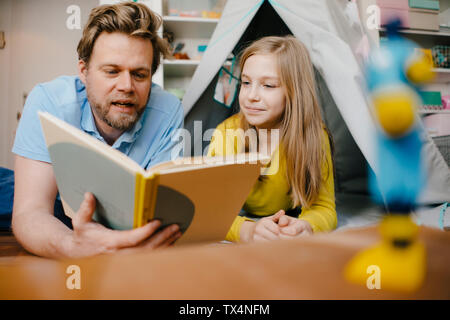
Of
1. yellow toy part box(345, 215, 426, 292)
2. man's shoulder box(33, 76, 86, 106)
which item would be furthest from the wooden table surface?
man's shoulder box(33, 76, 86, 106)

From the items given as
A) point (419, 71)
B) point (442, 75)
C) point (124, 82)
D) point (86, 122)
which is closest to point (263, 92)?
point (124, 82)

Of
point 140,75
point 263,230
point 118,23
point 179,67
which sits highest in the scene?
point 179,67

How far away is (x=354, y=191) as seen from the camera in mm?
1475

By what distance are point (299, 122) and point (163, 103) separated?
0.47 m

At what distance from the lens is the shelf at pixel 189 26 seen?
2.11m

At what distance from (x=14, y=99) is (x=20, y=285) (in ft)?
9.07

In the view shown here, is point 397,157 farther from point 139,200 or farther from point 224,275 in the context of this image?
point 139,200

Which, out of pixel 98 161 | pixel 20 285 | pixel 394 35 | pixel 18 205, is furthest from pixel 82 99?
pixel 394 35

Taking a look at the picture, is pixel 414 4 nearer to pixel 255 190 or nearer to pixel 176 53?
pixel 176 53

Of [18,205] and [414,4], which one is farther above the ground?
[414,4]

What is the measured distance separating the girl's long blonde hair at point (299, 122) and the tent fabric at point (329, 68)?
7 cm

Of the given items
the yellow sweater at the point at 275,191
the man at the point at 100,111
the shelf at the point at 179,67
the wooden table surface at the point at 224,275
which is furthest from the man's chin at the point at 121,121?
the shelf at the point at 179,67

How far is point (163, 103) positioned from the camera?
106 cm

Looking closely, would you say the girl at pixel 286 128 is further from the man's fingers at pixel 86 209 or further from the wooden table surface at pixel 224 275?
the wooden table surface at pixel 224 275
